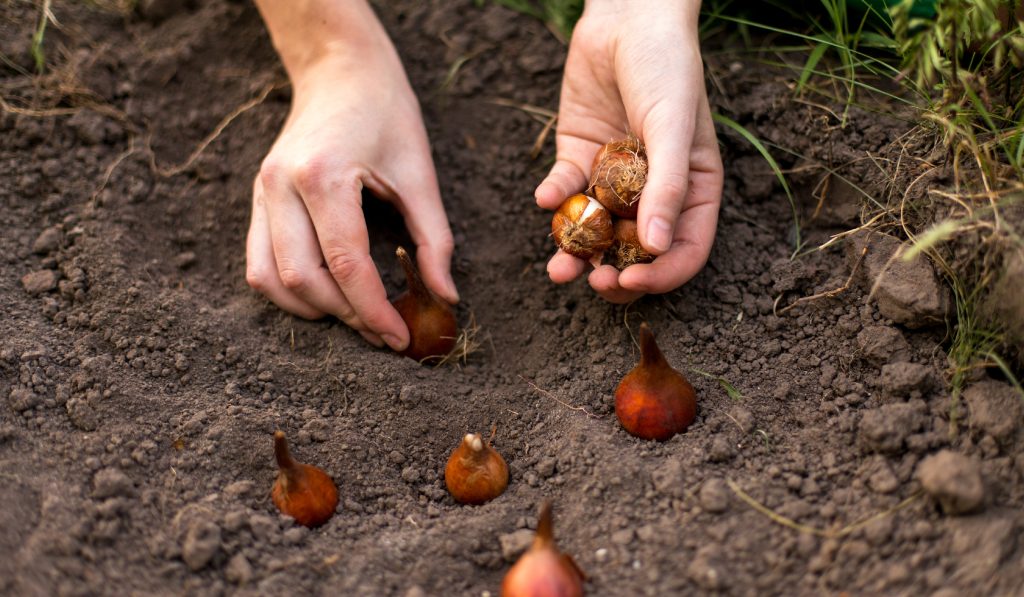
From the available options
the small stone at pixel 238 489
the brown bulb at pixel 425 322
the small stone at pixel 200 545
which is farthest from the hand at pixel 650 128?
the small stone at pixel 200 545

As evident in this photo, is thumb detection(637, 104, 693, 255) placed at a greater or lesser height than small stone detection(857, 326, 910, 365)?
greater

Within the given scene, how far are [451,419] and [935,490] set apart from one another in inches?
40.6

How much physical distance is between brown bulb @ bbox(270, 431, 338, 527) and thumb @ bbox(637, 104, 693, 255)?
86 cm

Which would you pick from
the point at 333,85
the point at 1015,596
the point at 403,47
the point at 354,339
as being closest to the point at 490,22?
the point at 403,47

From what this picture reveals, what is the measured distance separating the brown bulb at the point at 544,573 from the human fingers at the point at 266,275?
3.10 ft

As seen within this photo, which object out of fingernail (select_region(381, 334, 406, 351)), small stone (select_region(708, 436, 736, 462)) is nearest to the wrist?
fingernail (select_region(381, 334, 406, 351))

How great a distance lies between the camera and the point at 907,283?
1841mm

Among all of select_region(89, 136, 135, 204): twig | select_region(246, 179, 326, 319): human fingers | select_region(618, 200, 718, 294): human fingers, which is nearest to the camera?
select_region(618, 200, 718, 294): human fingers

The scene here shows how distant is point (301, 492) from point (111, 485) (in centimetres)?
37

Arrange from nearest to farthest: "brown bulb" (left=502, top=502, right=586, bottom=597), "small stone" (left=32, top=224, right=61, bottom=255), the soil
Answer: "brown bulb" (left=502, top=502, right=586, bottom=597) < the soil < "small stone" (left=32, top=224, right=61, bottom=255)

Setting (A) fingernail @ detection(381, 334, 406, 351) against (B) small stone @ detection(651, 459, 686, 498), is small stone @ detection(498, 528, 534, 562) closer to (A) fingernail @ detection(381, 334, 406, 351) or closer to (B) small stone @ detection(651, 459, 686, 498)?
(B) small stone @ detection(651, 459, 686, 498)

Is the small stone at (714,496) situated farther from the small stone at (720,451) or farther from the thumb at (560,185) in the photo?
the thumb at (560,185)

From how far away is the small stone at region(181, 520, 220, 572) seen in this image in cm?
157

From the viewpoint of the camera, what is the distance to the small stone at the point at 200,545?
1.57 metres
